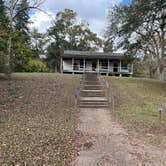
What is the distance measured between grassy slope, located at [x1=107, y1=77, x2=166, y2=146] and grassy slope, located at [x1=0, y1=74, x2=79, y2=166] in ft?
7.61

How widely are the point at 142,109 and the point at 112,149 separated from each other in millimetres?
7673

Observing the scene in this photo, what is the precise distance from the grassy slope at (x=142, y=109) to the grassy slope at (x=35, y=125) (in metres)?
2.32

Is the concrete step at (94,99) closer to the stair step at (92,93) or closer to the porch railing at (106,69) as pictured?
the stair step at (92,93)

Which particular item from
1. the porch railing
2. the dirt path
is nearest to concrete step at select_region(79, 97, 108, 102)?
the dirt path

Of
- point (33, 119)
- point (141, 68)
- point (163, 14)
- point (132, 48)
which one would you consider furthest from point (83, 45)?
point (33, 119)

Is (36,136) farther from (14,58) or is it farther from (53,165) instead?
(14,58)

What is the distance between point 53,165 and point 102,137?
11.0 feet

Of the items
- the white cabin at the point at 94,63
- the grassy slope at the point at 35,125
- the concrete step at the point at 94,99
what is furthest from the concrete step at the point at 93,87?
the white cabin at the point at 94,63

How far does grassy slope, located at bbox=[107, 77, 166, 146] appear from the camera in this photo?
37.4ft

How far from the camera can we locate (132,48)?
93.8 ft

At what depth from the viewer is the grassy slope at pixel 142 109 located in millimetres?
11387

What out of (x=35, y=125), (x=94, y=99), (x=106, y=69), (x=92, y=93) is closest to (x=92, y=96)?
(x=92, y=93)

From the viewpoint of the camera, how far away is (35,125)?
11.1 m

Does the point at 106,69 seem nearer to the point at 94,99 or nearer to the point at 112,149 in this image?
the point at 94,99
